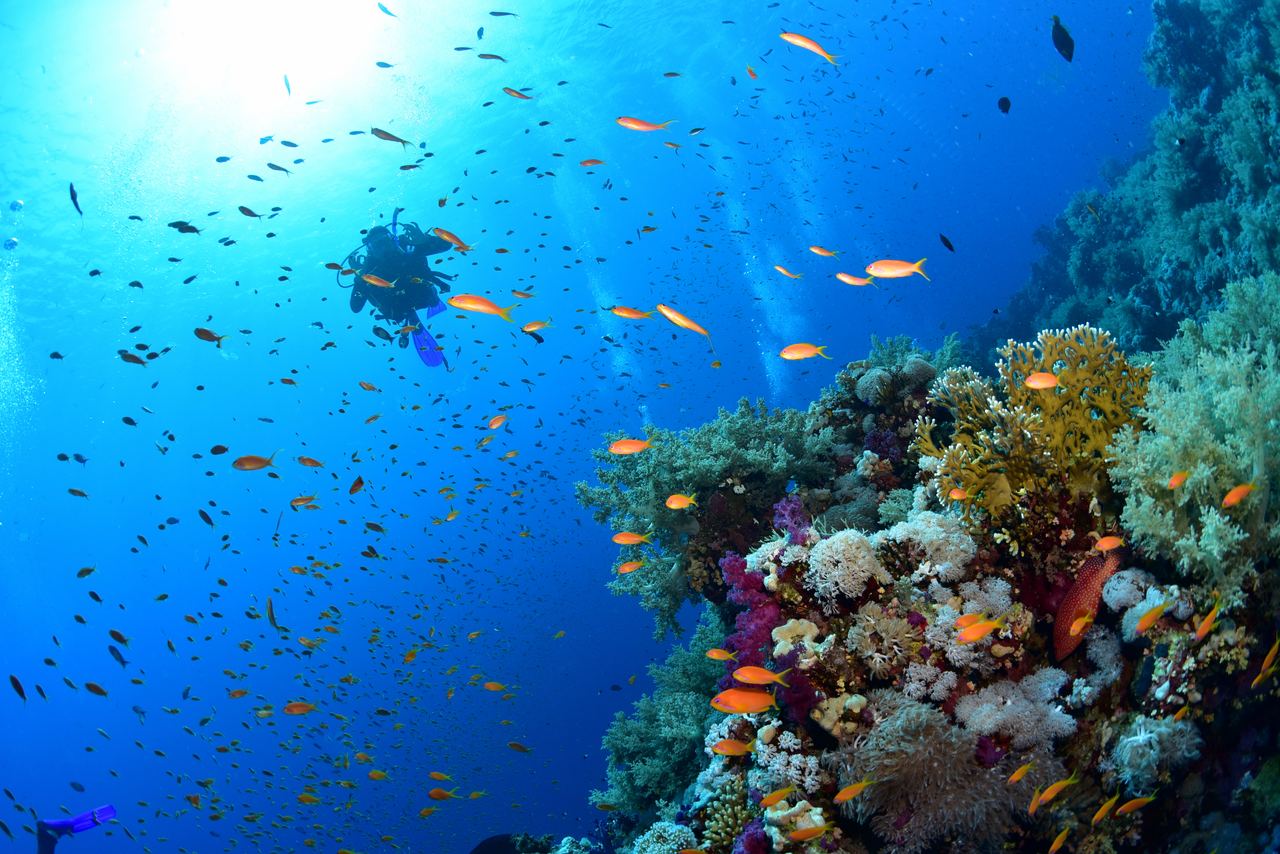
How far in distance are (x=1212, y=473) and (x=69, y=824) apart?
58.5 ft

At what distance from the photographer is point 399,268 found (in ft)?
47.6

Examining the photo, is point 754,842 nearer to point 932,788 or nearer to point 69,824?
point 932,788

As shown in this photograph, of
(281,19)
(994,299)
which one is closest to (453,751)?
(281,19)

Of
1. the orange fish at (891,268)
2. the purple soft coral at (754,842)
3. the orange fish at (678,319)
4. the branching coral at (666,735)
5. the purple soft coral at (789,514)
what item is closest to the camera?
the purple soft coral at (754,842)

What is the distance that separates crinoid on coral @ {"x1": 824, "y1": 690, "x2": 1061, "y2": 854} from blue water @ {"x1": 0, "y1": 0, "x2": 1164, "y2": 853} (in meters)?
8.75

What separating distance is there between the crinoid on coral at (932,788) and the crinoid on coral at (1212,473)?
139 cm

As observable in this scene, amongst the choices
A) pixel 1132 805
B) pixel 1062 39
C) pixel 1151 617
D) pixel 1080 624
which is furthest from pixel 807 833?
pixel 1062 39

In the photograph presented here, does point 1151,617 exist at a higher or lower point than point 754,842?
higher

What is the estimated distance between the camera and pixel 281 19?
2783 centimetres

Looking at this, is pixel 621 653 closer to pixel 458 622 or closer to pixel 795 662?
pixel 458 622

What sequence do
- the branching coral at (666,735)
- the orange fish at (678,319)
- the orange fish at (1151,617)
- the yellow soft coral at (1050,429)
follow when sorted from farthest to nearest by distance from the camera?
the branching coral at (666,735) < the orange fish at (678,319) < the yellow soft coral at (1050,429) < the orange fish at (1151,617)

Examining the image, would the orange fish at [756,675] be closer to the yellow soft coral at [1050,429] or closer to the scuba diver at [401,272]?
the yellow soft coral at [1050,429]

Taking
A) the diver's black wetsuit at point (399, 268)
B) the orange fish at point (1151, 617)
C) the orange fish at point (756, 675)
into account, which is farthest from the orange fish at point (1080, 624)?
the diver's black wetsuit at point (399, 268)

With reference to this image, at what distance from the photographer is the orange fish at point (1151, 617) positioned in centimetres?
337
